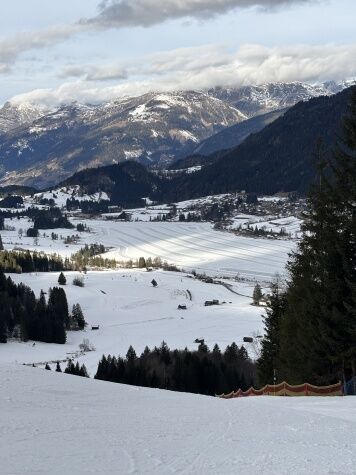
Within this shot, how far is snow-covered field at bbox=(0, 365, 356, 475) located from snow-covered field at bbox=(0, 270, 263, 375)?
70446 millimetres

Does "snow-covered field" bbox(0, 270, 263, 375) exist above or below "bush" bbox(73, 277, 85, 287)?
A: below

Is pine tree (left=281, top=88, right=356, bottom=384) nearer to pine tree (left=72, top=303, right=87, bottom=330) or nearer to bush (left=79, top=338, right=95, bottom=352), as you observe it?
bush (left=79, top=338, right=95, bottom=352)

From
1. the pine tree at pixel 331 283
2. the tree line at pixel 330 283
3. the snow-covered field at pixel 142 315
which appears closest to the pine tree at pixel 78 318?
the snow-covered field at pixel 142 315

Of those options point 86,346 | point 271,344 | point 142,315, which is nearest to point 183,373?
point 271,344

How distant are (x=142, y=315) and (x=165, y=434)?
133 metres

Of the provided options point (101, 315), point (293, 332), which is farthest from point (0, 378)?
point (101, 315)

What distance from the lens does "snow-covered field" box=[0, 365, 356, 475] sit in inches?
474

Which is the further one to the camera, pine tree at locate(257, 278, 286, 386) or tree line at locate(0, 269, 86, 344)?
tree line at locate(0, 269, 86, 344)

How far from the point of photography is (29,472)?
1108cm

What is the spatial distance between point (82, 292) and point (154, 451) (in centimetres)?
15515

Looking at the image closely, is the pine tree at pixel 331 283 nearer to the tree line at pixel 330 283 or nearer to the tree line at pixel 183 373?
the tree line at pixel 330 283

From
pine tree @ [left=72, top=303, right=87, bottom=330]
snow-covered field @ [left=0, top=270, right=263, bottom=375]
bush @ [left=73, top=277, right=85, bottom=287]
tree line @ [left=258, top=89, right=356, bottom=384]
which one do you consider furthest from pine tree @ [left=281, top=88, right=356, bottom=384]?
bush @ [left=73, top=277, right=85, bottom=287]

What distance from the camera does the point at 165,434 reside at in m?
15.6

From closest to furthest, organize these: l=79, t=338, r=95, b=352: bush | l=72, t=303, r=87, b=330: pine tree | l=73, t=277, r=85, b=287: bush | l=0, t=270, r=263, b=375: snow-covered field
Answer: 1. l=0, t=270, r=263, b=375: snow-covered field
2. l=79, t=338, r=95, b=352: bush
3. l=72, t=303, r=87, b=330: pine tree
4. l=73, t=277, r=85, b=287: bush
